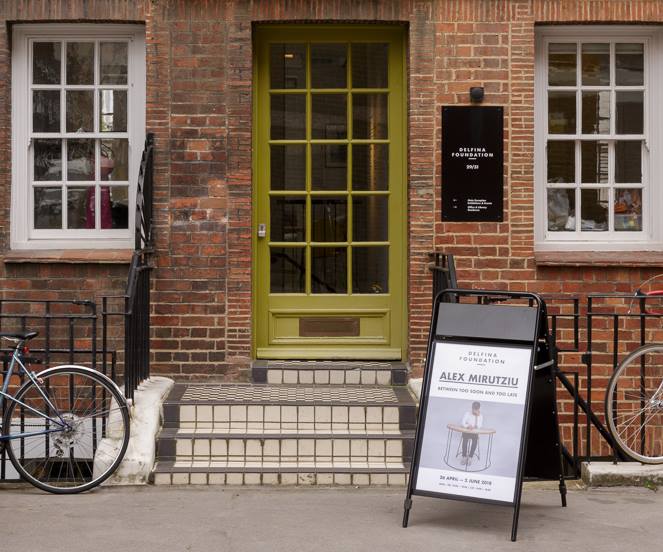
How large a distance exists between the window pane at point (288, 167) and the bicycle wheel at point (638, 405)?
3.14 meters

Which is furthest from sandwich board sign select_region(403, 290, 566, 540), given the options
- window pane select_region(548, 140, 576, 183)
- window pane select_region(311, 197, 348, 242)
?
window pane select_region(548, 140, 576, 183)

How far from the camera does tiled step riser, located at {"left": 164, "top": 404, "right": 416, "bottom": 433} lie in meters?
7.82

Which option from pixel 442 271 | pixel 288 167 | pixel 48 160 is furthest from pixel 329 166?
pixel 48 160

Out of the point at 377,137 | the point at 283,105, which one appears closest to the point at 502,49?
the point at 377,137

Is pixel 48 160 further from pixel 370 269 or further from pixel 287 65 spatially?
pixel 370 269

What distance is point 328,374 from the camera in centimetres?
897

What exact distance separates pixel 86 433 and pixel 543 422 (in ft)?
9.85

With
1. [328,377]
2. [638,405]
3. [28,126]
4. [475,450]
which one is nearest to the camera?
[475,450]

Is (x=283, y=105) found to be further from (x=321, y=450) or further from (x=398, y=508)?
(x=398, y=508)

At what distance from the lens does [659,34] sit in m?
9.34

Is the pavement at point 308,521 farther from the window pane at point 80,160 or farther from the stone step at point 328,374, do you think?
the window pane at point 80,160

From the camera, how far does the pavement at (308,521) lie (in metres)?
5.81

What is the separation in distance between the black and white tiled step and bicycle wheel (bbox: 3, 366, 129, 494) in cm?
38

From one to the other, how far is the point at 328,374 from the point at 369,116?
223 centimetres
